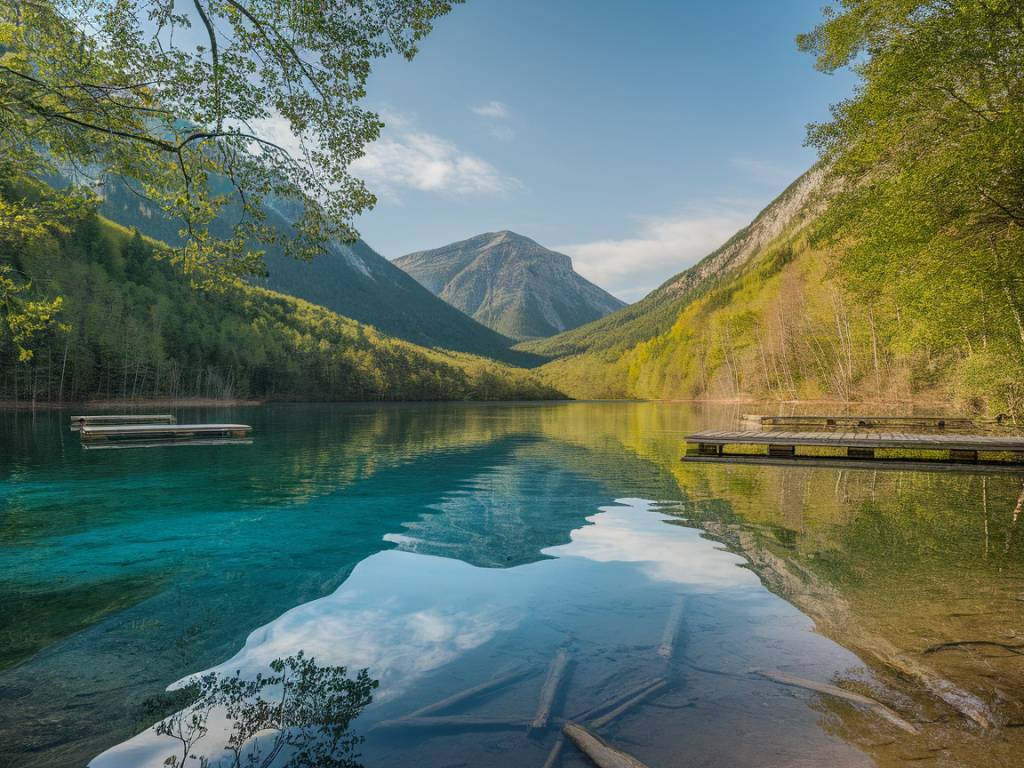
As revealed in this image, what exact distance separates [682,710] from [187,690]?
4.66m

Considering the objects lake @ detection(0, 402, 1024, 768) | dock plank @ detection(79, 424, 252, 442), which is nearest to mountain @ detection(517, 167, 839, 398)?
lake @ detection(0, 402, 1024, 768)

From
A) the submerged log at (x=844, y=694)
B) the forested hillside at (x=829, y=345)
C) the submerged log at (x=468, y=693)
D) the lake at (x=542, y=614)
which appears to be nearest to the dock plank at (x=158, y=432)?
the lake at (x=542, y=614)

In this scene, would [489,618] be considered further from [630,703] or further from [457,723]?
[630,703]

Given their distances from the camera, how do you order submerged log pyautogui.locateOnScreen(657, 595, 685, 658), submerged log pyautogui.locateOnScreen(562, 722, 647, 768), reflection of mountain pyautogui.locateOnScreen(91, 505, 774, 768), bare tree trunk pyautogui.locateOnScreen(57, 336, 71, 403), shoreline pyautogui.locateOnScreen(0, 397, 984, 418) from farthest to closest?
bare tree trunk pyautogui.locateOnScreen(57, 336, 71, 403)
shoreline pyautogui.locateOnScreen(0, 397, 984, 418)
submerged log pyautogui.locateOnScreen(657, 595, 685, 658)
reflection of mountain pyautogui.locateOnScreen(91, 505, 774, 768)
submerged log pyautogui.locateOnScreen(562, 722, 647, 768)

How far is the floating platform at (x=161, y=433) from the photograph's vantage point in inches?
1075

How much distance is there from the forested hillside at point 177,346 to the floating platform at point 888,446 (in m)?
51.9

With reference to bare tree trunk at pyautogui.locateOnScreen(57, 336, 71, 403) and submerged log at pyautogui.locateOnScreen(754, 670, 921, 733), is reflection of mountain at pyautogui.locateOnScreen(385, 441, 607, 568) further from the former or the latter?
bare tree trunk at pyautogui.locateOnScreen(57, 336, 71, 403)

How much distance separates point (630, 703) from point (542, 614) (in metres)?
2.37

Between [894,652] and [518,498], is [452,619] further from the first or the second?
[518,498]

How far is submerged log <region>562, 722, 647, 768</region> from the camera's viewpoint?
3713 mm

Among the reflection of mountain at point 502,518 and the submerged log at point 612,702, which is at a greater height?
the submerged log at point 612,702

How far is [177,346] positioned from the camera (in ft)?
343

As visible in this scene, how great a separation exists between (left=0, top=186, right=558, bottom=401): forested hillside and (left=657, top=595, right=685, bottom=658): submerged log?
54089 mm

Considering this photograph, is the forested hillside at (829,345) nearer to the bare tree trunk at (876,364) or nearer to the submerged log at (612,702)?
the bare tree trunk at (876,364)
